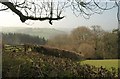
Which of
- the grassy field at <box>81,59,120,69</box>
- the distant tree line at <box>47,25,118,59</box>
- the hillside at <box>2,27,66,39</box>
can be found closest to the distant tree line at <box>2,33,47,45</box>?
the hillside at <box>2,27,66,39</box>

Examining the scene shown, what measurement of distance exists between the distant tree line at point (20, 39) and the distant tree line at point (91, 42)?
17 cm

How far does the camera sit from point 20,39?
4.68 meters

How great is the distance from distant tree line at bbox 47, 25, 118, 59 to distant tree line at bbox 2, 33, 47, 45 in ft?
0.54

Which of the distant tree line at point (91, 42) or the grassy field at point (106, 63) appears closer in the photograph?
the distant tree line at point (91, 42)

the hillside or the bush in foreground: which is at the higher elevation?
the hillside

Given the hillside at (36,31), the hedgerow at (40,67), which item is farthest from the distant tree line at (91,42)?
the hedgerow at (40,67)

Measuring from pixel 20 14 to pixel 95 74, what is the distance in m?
1.52

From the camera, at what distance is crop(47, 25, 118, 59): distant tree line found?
4578mm

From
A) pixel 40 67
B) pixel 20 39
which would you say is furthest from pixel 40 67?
pixel 20 39

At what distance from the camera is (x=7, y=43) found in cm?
473

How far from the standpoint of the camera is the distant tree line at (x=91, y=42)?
458cm

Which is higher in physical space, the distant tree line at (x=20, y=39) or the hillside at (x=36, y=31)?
the hillside at (x=36, y=31)

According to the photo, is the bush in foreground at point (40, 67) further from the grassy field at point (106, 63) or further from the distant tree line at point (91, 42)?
the distant tree line at point (91, 42)

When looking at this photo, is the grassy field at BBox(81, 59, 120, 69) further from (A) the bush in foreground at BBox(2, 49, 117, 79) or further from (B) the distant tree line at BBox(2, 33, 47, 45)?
(B) the distant tree line at BBox(2, 33, 47, 45)
